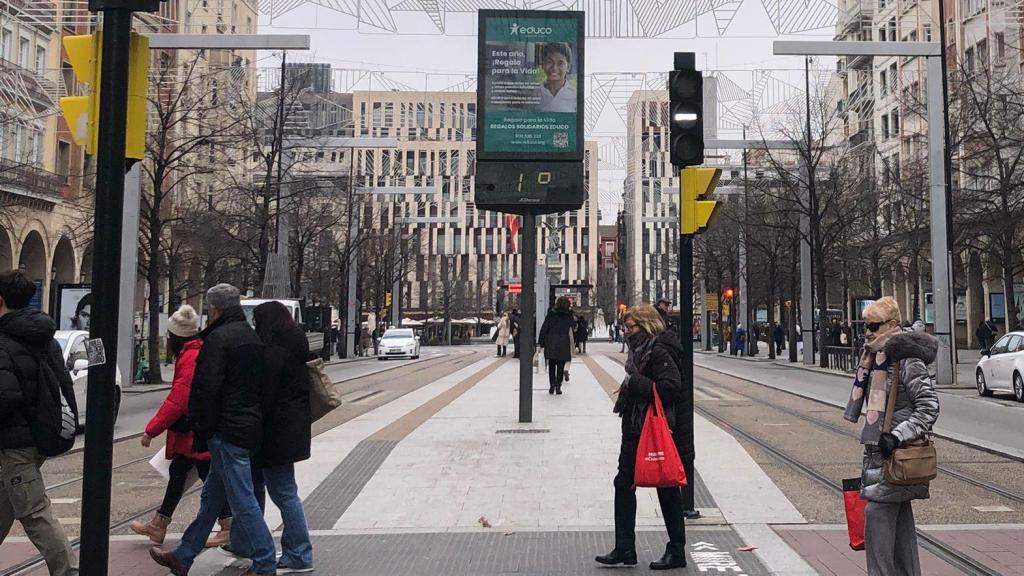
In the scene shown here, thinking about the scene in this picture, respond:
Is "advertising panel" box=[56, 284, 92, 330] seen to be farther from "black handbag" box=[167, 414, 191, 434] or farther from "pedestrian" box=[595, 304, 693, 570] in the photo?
"pedestrian" box=[595, 304, 693, 570]

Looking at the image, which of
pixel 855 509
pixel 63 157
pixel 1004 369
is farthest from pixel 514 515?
pixel 63 157

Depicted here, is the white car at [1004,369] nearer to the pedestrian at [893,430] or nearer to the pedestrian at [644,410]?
the pedestrian at [644,410]

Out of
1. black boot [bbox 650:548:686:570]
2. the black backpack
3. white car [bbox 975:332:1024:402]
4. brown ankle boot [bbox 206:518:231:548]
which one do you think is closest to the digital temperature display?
brown ankle boot [bbox 206:518:231:548]

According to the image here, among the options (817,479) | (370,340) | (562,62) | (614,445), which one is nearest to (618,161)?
(562,62)

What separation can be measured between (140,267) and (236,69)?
278 inches

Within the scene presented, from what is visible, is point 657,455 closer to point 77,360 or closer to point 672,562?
point 672,562

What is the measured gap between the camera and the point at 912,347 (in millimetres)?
5062

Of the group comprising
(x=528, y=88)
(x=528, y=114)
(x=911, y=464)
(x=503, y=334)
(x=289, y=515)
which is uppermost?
(x=528, y=88)

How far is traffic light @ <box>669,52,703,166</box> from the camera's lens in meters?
7.83

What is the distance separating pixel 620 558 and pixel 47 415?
3.64m

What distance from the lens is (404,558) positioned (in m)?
6.69

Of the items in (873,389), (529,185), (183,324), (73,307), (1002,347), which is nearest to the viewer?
(873,389)

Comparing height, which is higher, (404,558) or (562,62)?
(562,62)

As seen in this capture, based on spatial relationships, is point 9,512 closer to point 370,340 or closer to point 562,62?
point 562,62
